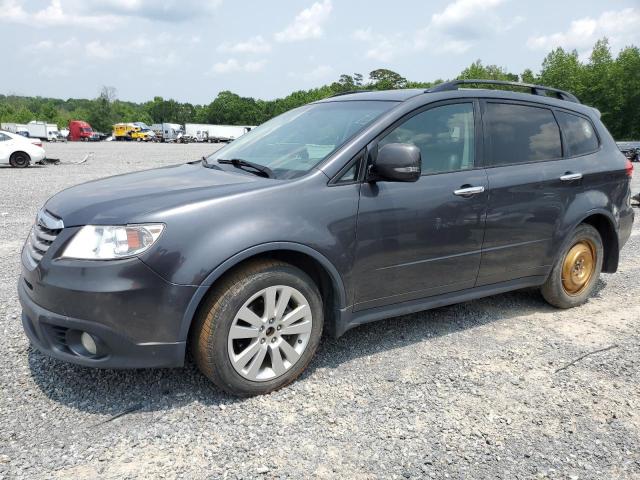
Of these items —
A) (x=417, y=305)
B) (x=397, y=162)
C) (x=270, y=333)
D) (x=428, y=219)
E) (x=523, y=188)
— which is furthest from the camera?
(x=523, y=188)

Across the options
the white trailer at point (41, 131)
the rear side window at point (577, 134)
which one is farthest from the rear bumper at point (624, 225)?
the white trailer at point (41, 131)

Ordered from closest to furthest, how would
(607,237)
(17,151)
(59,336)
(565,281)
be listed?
(59,336) < (565,281) < (607,237) < (17,151)

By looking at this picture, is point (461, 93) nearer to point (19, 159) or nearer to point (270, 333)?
point (270, 333)

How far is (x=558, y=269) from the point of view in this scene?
179 inches

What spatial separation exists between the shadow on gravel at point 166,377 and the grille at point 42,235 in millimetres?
768

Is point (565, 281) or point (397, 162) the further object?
point (565, 281)

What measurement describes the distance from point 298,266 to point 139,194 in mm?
993

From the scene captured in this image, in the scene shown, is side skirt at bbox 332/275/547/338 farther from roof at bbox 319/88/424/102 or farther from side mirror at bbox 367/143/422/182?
roof at bbox 319/88/424/102

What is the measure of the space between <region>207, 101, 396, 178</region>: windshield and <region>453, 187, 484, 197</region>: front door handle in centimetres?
74

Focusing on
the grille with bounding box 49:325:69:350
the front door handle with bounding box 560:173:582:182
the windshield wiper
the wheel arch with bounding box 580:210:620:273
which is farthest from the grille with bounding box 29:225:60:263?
the wheel arch with bounding box 580:210:620:273

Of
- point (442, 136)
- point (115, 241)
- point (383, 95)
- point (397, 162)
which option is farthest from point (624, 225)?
point (115, 241)

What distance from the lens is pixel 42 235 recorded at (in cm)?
302

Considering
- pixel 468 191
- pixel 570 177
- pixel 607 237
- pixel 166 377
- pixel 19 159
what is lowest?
pixel 166 377

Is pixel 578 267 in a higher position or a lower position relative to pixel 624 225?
lower
